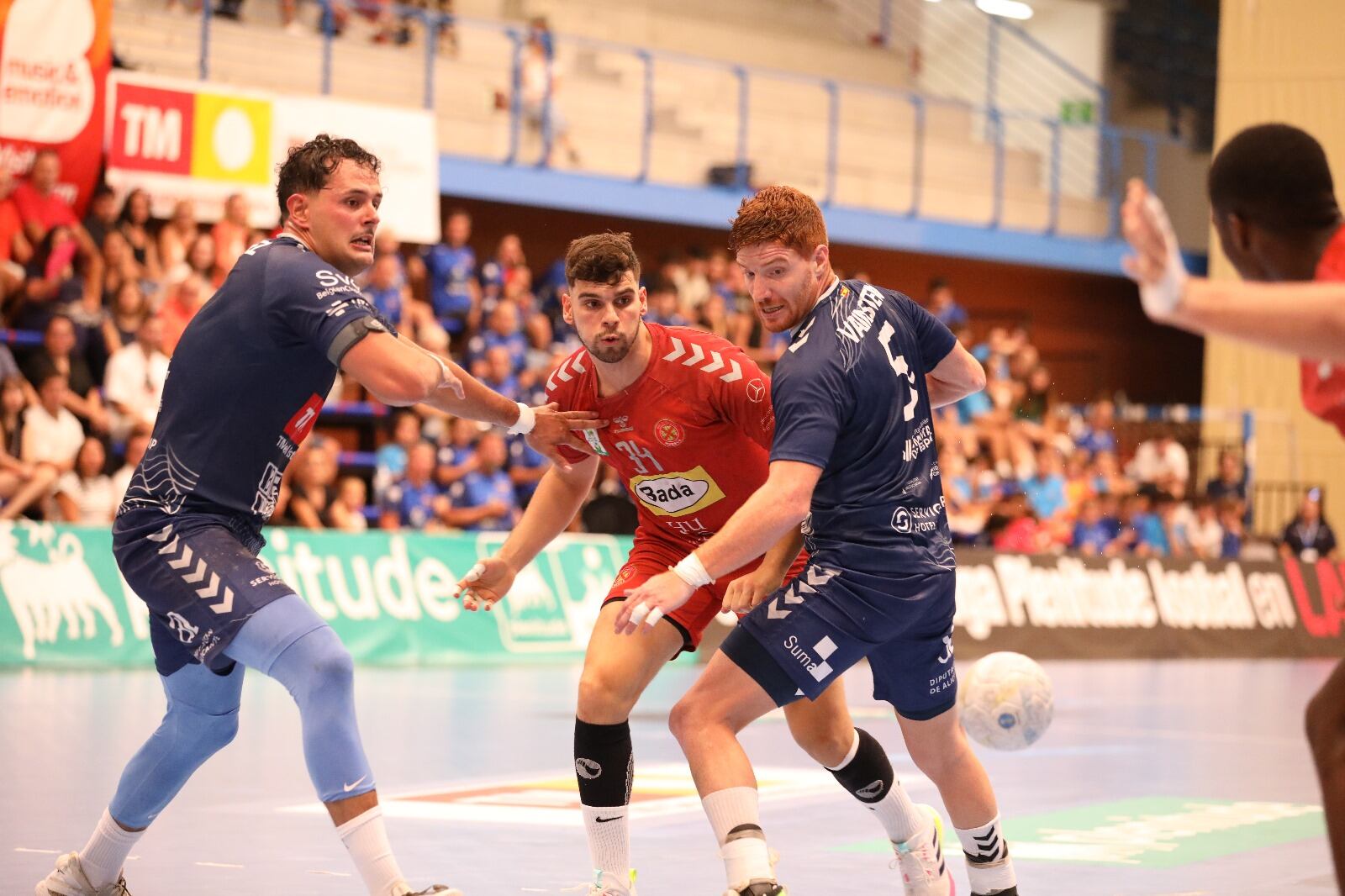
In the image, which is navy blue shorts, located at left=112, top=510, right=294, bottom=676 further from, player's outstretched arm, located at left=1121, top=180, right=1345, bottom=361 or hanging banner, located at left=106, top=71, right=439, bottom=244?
hanging banner, located at left=106, top=71, right=439, bottom=244

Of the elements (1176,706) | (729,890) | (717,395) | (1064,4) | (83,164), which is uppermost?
(1064,4)

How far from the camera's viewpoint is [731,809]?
532 cm

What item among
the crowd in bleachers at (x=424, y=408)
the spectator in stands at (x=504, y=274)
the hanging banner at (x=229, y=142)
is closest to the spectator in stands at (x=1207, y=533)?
the crowd in bleachers at (x=424, y=408)

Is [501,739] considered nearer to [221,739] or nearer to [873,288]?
[221,739]

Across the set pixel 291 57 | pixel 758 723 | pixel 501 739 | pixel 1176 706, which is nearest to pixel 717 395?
pixel 501 739

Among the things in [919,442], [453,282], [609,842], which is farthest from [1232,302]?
[453,282]

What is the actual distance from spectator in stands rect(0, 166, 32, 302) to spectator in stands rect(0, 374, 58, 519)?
54.9 inches

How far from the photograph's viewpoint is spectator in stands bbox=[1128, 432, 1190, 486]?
2508cm

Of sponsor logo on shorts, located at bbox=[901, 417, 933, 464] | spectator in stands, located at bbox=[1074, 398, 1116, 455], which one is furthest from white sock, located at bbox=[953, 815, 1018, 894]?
spectator in stands, located at bbox=[1074, 398, 1116, 455]

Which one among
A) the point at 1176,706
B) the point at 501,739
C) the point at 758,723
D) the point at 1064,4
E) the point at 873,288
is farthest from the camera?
the point at 1064,4

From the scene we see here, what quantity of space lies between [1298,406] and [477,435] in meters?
16.5

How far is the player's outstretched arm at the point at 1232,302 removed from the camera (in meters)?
3.82

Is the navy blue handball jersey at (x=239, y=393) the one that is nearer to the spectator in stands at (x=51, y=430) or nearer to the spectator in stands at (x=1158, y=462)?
the spectator in stands at (x=51, y=430)

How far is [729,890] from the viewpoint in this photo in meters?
5.21
